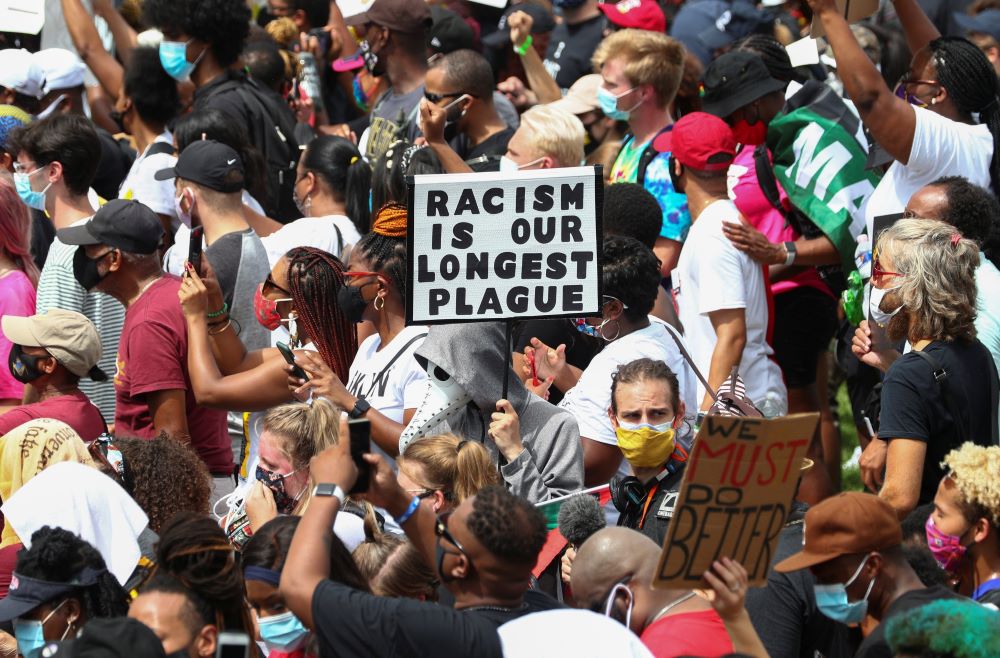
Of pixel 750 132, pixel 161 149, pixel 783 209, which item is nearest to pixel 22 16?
pixel 161 149

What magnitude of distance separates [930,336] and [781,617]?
134 cm

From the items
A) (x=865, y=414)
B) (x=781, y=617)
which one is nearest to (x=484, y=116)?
(x=865, y=414)

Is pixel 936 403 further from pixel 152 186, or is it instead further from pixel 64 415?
pixel 152 186

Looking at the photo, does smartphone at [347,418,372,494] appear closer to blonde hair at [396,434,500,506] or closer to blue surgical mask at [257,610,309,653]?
blue surgical mask at [257,610,309,653]

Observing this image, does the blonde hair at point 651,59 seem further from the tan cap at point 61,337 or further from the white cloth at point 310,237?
the tan cap at point 61,337

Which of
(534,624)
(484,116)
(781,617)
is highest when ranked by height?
(484,116)

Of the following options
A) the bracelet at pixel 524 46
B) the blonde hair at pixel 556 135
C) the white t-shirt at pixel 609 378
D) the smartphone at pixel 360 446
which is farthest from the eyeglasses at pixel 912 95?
the smartphone at pixel 360 446

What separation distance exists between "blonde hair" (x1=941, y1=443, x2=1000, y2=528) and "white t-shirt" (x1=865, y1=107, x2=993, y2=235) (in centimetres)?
208

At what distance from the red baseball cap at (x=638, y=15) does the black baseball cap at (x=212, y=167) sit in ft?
10.4

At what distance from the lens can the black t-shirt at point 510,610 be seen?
3828 mm

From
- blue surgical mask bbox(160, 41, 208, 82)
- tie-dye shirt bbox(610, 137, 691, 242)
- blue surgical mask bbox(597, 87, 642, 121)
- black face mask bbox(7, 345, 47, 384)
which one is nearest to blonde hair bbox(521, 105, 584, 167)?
tie-dye shirt bbox(610, 137, 691, 242)

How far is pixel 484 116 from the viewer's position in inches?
334

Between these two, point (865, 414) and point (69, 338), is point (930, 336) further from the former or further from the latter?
point (69, 338)

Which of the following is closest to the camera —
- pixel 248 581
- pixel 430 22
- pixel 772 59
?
pixel 248 581
